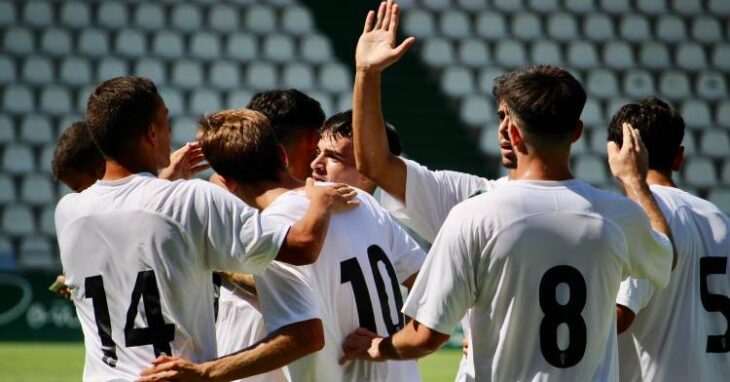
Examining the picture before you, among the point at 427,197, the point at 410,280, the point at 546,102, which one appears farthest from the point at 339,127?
the point at 546,102

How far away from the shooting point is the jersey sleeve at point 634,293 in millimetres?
4070

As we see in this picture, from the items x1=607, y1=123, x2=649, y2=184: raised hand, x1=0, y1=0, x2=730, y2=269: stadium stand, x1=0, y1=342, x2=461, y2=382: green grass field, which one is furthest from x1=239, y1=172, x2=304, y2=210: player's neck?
x1=0, y1=0, x2=730, y2=269: stadium stand

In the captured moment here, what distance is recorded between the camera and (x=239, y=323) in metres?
4.32

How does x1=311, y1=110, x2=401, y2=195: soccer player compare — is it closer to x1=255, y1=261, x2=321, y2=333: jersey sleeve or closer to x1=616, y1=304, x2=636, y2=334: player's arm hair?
x1=255, y1=261, x2=321, y2=333: jersey sleeve

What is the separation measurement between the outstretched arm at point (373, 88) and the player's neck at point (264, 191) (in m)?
0.45

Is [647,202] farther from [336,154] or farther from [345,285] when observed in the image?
[336,154]

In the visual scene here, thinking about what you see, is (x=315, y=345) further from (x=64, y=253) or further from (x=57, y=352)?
(x=57, y=352)

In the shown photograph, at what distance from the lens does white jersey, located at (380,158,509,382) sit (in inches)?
185

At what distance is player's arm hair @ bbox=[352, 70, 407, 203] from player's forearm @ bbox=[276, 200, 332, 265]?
0.72 meters

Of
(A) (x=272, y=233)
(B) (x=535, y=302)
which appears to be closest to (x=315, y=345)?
(A) (x=272, y=233)

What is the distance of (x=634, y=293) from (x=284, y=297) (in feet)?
4.21

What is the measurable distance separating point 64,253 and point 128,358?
1.52ft

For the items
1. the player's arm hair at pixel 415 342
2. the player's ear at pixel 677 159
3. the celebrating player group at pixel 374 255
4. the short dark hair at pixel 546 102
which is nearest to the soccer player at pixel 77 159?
the celebrating player group at pixel 374 255

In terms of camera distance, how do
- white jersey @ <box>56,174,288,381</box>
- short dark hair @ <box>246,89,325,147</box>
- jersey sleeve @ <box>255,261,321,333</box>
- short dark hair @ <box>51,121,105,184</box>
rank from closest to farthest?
white jersey @ <box>56,174,288,381</box> → jersey sleeve @ <box>255,261,321,333</box> → short dark hair @ <box>246,89,325,147</box> → short dark hair @ <box>51,121,105,184</box>
